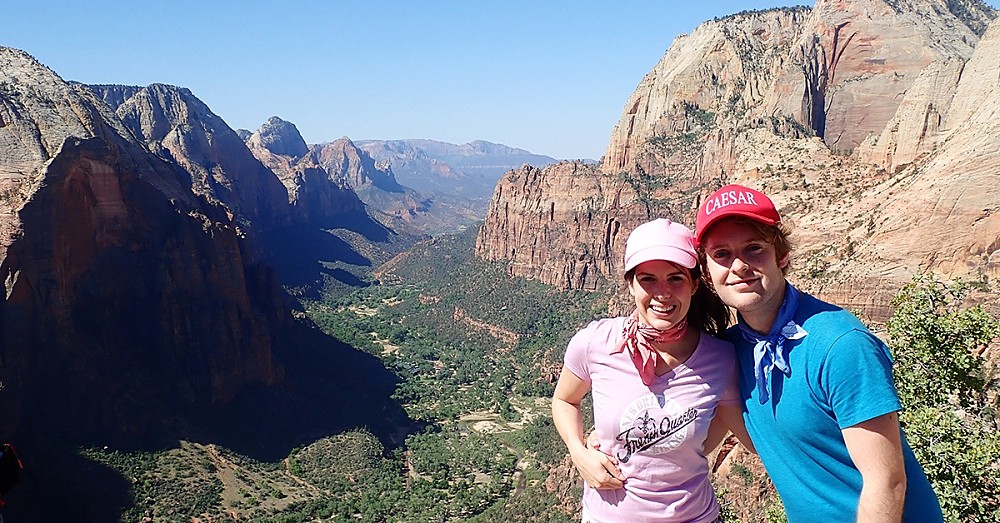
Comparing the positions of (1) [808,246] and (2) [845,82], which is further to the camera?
(2) [845,82]

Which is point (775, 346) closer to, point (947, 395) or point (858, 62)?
point (947, 395)

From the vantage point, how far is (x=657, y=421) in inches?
207

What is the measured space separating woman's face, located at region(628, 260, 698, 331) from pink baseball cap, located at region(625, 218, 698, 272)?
0.32 ft

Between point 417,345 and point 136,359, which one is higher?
point 136,359

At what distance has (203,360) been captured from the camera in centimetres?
5584

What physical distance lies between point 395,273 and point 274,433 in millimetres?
104032

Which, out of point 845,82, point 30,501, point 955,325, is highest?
A: point 845,82

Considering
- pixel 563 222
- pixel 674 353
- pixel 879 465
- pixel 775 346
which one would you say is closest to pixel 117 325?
pixel 674 353

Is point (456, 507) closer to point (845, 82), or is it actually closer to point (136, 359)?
point (136, 359)

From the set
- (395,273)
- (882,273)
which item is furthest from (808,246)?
(395,273)

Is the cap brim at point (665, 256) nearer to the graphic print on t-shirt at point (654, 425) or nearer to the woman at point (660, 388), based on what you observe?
the woman at point (660, 388)

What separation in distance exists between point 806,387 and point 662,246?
151cm

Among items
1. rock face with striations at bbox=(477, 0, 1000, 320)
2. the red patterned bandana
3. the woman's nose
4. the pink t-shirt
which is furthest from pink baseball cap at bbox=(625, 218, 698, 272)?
rock face with striations at bbox=(477, 0, 1000, 320)

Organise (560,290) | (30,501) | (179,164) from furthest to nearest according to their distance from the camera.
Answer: (179,164) < (560,290) < (30,501)
